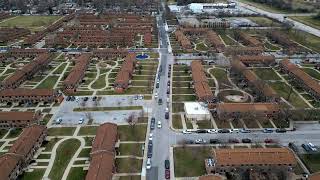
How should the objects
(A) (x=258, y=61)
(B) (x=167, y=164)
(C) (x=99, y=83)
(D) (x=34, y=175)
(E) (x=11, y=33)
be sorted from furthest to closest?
(E) (x=11, y=33) < (A) (x=258, y=61) < (C) (x=99, y=83) < (B) (x=167, y=164) < (D) (x=34, y=175)

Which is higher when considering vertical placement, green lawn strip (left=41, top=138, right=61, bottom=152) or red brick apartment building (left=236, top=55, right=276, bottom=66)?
red brick apartment building (left=236, top=55, right=276, bottom=66)

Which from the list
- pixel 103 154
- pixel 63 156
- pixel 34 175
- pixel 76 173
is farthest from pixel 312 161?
pixel 34 175

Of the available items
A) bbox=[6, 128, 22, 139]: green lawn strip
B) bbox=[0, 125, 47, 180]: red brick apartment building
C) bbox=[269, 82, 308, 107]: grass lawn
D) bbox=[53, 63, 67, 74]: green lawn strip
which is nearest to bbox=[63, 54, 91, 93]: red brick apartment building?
bbox=[53, 63, 67, 74]: green lawn strip

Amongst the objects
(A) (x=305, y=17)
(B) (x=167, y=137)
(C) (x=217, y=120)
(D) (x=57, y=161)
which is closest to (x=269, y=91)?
(C) (x=217, y=120)

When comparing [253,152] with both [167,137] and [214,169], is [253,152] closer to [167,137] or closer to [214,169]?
[214,169]

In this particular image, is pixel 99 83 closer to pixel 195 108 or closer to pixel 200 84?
pixel 200 84

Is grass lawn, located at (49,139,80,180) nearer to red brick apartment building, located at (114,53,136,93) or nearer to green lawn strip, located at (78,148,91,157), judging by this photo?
green lawn strip, located at (78,148,91,157)
